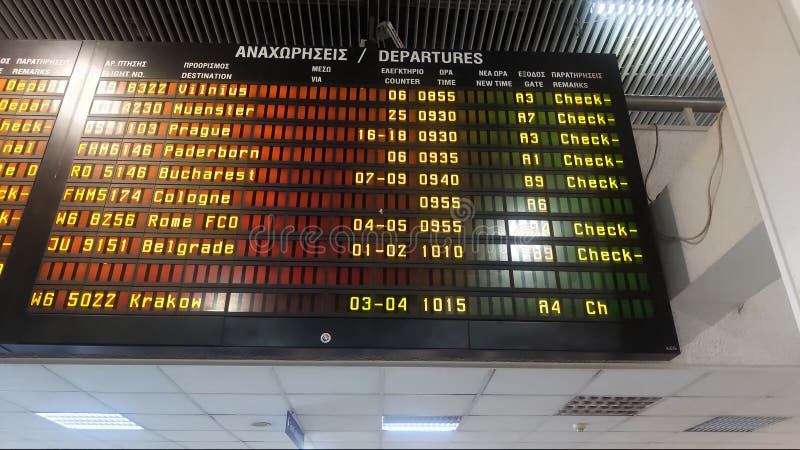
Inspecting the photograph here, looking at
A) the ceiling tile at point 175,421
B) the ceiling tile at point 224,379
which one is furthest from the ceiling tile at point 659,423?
the ceiling tile at point 175,421

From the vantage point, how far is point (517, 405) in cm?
403

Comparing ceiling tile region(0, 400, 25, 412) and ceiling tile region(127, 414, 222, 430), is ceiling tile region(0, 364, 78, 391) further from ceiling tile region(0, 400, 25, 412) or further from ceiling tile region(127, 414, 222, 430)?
ceiling tile region(127, 414, 222, 430)

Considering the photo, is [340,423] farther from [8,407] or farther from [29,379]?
[8,407]

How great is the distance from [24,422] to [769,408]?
6495 millimetres

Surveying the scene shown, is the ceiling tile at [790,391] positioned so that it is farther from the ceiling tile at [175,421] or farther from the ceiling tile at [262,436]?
the ceiling tile at [175,421]

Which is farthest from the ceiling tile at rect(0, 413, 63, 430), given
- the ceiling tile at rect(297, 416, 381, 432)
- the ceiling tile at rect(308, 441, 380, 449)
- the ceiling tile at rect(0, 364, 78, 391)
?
the ceiling tile at rect(308, 441, 380, 449)

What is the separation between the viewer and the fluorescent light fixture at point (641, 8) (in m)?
3.72

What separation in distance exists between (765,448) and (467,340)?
5.58 m

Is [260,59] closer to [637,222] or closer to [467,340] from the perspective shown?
[467,340]

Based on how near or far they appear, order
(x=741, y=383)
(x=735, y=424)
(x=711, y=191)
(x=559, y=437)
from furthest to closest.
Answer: (x=559, y=437), (x=735, y=424), (x=741, y=383), (x=711, y=191)

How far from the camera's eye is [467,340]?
2.73 metres

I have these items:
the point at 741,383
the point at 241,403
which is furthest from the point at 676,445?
the point at 241,403

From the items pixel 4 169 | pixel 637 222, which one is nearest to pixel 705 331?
pixel 637 222

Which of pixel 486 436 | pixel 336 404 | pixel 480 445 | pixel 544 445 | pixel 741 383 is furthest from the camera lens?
pixel 544 445
